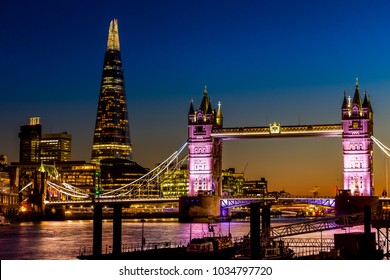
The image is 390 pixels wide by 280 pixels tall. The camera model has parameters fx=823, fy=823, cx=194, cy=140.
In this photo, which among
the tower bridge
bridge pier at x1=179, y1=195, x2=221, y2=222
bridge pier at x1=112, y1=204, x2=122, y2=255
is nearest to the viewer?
bridge pier at x1=112, y1=204, x2=122, y2=255

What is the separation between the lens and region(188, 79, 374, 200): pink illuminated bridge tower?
69.6 metres

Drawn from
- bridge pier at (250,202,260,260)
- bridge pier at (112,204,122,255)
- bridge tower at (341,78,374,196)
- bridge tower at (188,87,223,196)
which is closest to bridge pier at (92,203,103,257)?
bridge pier at (112,204,122,255)

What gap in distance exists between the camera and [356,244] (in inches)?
984

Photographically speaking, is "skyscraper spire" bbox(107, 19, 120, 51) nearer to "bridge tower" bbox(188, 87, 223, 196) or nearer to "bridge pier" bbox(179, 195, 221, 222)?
"bridge tower" bbox(188, 87, 223, 196)

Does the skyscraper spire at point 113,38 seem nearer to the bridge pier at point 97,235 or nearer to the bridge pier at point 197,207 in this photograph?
the bridge pier at point 197,207

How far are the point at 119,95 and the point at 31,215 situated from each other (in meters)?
70.0

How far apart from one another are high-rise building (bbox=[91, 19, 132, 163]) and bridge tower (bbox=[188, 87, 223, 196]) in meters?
79.1

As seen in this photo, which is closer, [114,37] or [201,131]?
[201,131]

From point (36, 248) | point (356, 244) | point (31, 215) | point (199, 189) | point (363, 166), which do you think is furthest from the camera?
point (31, 215)

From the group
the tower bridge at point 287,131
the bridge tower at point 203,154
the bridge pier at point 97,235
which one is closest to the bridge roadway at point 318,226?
the bridge pier at point 97,235

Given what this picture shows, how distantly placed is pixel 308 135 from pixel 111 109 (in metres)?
89.8
